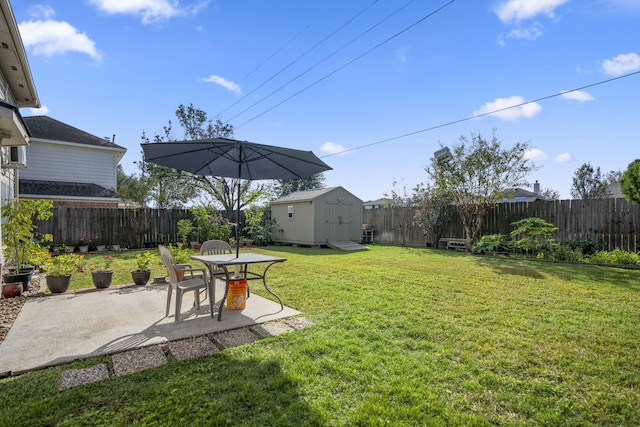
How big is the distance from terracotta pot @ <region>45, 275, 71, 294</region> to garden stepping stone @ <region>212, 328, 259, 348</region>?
3.33 m

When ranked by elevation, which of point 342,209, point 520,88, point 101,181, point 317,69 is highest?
point 317,69

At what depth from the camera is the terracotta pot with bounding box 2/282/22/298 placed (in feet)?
14.9

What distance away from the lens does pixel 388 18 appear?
9516 millimetres

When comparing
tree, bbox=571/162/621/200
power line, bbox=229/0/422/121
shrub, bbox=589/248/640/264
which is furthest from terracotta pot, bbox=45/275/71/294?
tree, bbox=571/162/621/200

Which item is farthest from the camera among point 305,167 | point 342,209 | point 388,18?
point 342,209

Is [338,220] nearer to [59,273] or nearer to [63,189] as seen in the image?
[59,273]

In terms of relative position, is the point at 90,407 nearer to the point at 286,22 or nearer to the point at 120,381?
the point at 120,381

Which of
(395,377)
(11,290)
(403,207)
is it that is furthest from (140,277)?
(403,207)

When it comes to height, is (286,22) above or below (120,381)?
above

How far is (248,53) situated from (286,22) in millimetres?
2833

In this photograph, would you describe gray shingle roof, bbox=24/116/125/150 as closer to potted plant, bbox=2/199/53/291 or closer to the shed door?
the shed door

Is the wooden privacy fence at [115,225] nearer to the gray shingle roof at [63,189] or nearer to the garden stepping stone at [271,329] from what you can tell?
the gray shingle roof at [63,189]

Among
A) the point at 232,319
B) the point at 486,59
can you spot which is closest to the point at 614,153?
the point at 486,59

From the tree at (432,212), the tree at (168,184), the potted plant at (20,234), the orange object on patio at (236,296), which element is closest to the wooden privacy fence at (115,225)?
the tree at (168,184)
